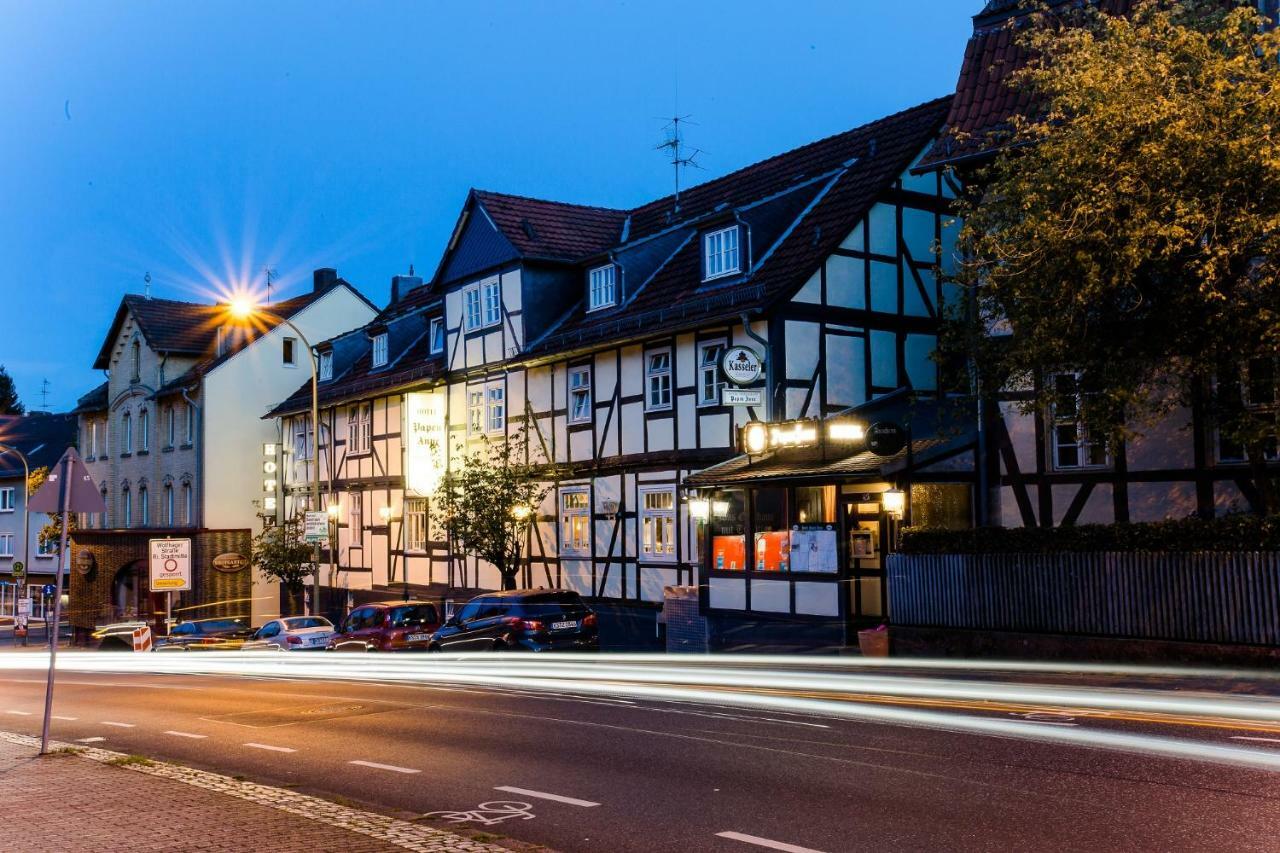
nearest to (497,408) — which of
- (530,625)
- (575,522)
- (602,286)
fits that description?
(602,286)

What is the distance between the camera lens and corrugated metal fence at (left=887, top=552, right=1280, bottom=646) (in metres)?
17.7

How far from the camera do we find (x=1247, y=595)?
1761 cm

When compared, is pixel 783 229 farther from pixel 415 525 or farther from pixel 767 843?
pixel 767 843

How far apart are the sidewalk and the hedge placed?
1332 cm

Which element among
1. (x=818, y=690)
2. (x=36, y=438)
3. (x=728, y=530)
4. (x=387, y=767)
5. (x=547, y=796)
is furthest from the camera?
(x=36, y=438)

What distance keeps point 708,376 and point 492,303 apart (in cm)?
1012

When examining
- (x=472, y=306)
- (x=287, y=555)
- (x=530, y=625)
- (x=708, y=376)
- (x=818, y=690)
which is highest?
(x=472, y=306)

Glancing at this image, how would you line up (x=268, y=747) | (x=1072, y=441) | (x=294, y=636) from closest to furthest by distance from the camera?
(x=268, y=747) → (x=1072, y=441) → (x=294, y=636)

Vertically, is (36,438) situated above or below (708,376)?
above

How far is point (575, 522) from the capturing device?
33125 mm

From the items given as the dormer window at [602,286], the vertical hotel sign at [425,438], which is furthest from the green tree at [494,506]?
the dormer window at [602,286]

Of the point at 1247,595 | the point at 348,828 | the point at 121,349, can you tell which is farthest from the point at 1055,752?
the point at 121,349

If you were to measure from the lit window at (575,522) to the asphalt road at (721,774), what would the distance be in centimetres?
1471

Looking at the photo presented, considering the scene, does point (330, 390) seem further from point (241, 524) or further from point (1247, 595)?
point (1247, 595)
